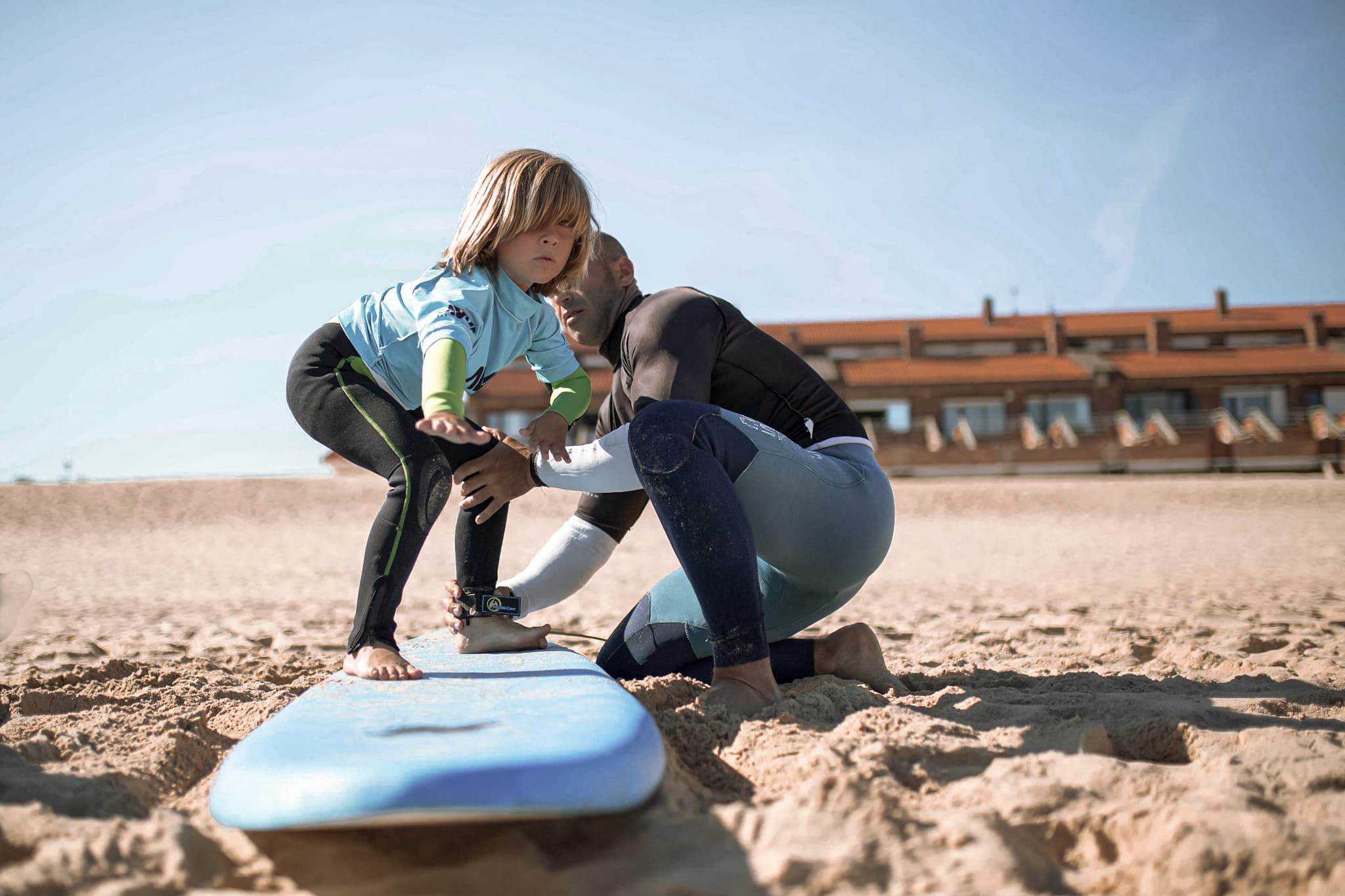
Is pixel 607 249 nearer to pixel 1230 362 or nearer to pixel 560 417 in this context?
pixel 560 417

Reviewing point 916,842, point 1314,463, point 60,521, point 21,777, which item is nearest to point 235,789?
point 21,777

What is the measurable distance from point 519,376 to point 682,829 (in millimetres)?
25645

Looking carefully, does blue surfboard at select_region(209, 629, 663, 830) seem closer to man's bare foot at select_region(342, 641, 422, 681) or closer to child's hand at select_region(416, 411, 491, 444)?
man's bare foot at select_region(342, 641, 422, 681)

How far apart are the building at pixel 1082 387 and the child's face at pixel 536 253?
20009 mm

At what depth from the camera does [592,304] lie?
2.81 metres

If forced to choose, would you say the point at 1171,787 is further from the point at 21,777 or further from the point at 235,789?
the point at 21,777

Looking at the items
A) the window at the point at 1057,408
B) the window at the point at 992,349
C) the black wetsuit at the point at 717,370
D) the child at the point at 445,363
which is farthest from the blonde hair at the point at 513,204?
the window at the point at 992,349

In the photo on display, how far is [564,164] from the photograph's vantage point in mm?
2578

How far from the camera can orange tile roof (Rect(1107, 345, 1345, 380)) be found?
89.0 ft

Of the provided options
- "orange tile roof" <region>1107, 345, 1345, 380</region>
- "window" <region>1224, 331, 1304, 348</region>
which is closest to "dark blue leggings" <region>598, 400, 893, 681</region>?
"orange tile roof" <region>1107, 345, 1345, 380</region>

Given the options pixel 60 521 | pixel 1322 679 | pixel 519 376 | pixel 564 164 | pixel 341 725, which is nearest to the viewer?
pixel 341 725

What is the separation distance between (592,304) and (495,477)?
639 mm

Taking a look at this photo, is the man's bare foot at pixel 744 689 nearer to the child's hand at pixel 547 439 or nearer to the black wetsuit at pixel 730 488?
the black wetsuit at pixel 730 488

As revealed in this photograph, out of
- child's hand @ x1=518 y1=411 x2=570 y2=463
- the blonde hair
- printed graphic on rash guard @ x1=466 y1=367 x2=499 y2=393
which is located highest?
the blonde hair
